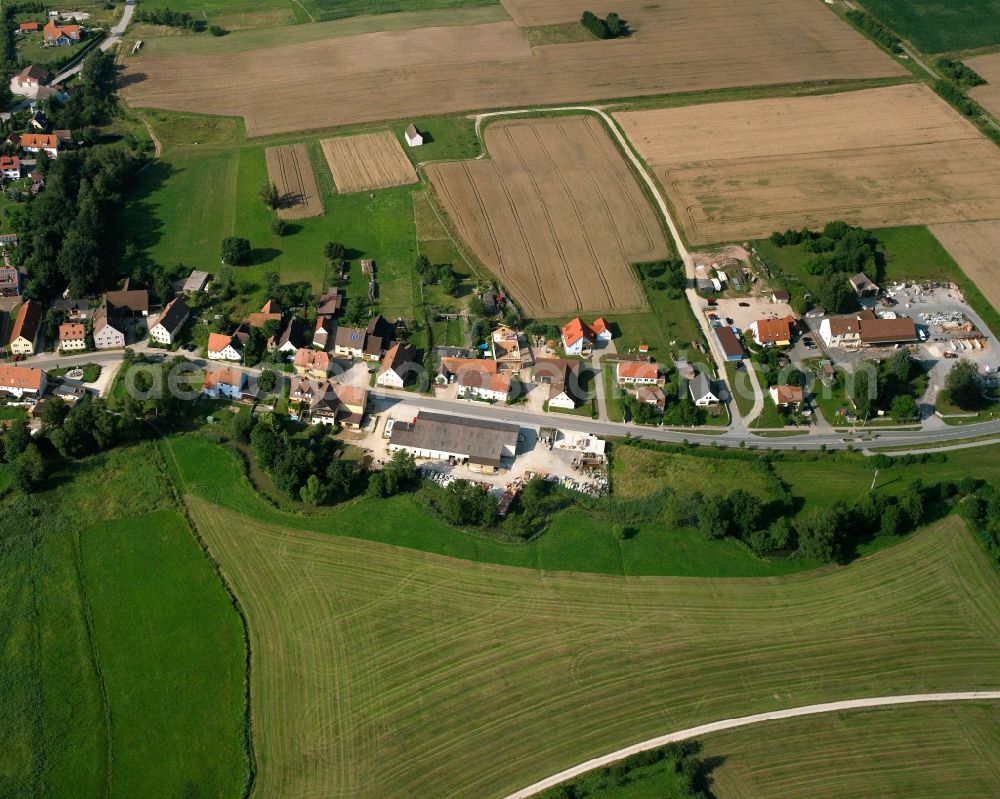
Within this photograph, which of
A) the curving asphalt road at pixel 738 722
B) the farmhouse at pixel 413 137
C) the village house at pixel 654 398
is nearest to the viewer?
the curving asphalt road at pixel 738 722

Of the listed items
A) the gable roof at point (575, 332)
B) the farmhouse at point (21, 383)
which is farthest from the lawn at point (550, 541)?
the gable roof at point (575, 332)

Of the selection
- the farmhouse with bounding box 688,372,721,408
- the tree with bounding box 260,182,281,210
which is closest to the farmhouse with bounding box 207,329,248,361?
the tree with bounding box 260,182,281,210

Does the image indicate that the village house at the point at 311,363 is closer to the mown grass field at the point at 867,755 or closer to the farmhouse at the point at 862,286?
the mown grass field at the point at 867,755

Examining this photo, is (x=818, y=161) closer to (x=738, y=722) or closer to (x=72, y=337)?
(x=738, y=722)

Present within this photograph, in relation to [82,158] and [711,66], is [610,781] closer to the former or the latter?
[82,158]

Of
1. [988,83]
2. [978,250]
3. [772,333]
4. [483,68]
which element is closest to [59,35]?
[483,68]
